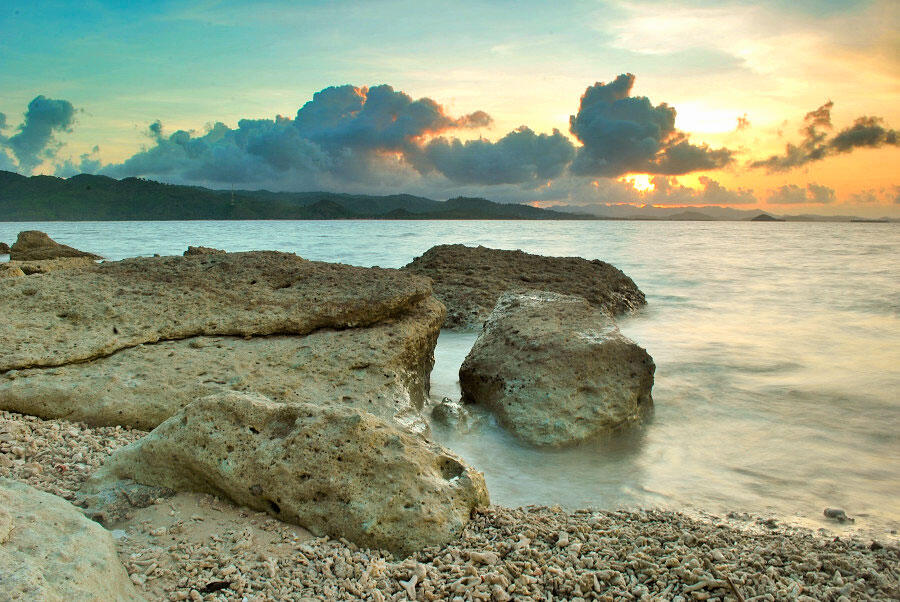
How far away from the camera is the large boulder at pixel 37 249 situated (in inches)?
732

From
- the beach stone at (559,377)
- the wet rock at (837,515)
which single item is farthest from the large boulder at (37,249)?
the wet rock at (837,515)

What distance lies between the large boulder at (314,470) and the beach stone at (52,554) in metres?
0.67

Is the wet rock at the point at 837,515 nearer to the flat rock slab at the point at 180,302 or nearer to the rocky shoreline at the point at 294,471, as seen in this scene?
the rocky shoreline at the point at 294,471

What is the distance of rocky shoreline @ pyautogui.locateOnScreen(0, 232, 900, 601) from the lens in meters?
2.49

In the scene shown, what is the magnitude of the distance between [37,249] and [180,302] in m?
17.6

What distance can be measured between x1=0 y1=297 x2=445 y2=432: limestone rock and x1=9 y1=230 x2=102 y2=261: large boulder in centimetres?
1675

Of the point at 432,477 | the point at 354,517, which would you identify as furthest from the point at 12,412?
the point at 432,477

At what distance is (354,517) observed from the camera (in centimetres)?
288

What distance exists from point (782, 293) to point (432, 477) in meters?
14.6

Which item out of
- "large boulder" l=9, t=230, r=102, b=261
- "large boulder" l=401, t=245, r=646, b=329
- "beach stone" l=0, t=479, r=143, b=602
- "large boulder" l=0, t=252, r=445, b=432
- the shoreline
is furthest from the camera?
"large boulder" l=9, t=230, r=102, b=261

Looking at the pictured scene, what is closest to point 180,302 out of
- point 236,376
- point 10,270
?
point 236,376

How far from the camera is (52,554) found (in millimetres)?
2070

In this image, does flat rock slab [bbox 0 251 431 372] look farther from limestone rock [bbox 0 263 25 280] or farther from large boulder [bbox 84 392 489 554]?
limestone rock [bbox 0 263 25 280]

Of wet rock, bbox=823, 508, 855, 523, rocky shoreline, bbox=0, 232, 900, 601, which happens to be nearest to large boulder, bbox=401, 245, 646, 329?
rocky shoreline, bbox=0, 232, 900, 601
